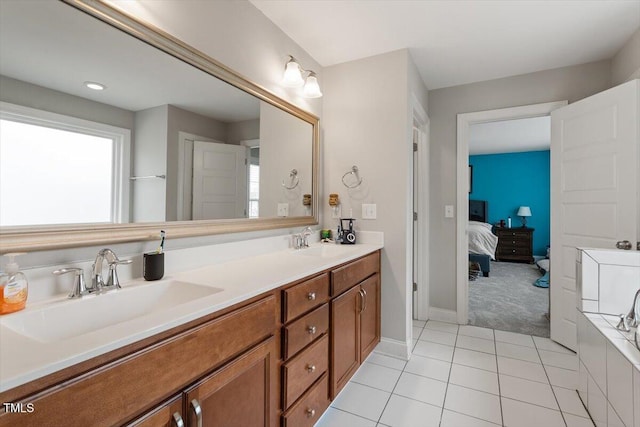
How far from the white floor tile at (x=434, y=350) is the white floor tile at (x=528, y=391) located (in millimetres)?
388

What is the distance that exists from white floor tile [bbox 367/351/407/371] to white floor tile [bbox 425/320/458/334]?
30.4 inches

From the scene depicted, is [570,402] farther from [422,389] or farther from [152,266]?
[152,266]

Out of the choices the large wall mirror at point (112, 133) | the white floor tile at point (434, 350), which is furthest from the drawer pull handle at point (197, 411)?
the white floor tile at point (434, 350)

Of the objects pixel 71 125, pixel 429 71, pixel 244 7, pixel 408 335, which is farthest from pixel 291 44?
pixel 408 335

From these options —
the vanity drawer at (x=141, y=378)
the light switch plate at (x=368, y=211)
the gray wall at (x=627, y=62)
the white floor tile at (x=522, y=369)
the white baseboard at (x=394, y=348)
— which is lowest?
the white floor tile at (x=522, y=369)

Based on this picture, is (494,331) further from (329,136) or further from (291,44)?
(291,44)

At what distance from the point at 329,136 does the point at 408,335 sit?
5.69ft

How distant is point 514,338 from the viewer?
2627 mm

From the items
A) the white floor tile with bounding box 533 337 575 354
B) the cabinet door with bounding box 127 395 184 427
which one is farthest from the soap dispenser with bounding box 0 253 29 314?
the white floor tile with bounding box 533 337 575 354

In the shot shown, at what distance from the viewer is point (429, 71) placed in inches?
107

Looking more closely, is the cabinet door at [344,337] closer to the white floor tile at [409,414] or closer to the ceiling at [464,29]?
the white floor tile at [409,414]

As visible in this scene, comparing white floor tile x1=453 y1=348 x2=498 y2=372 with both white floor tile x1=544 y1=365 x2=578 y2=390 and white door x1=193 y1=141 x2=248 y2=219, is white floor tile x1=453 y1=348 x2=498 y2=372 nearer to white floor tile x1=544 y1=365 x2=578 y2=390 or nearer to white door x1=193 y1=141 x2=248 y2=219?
white floor tile x1=544 y1=365 x2=578 y2=390

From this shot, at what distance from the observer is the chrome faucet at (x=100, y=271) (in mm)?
1016

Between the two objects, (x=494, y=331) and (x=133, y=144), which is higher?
(x=133, y=144)
